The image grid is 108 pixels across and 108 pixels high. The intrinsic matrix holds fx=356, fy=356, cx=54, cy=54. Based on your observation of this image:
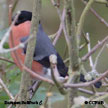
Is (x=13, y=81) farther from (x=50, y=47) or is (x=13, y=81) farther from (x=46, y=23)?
(x=46, y=23)

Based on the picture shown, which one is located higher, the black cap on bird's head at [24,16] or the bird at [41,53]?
the black cap on bird's head at [24,16]

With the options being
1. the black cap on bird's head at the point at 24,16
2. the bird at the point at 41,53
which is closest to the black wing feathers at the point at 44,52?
the bird at the point at 41,53

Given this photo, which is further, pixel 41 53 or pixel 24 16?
pixel 24 16

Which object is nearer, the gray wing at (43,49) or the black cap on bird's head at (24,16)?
the gray wing at (43,49)

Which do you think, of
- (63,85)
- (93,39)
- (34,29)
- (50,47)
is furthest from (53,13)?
(63,85)

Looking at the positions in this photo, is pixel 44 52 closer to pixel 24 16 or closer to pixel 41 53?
pixel 41 53

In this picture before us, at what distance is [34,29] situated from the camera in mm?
1421

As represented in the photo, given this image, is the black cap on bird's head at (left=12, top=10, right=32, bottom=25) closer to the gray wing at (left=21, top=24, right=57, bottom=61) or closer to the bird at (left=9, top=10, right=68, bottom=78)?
the bird at (left=9, top=10, right=68, bottom=78)

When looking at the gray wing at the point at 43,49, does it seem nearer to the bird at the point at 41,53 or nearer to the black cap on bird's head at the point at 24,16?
the bird at the point at 41,53

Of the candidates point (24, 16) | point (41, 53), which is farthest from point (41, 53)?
point (24, 16)

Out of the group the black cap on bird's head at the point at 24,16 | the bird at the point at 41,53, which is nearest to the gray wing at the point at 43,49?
the bird at the point at 41,53

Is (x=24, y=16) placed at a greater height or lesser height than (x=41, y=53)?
greater

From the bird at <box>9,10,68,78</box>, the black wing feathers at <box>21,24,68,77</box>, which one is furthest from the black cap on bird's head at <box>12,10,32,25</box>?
the black wing feathers at <box>21,24,68,77</box>

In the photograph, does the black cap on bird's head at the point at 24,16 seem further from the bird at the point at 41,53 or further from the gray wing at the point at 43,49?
the gray wing at the point at 43,49
